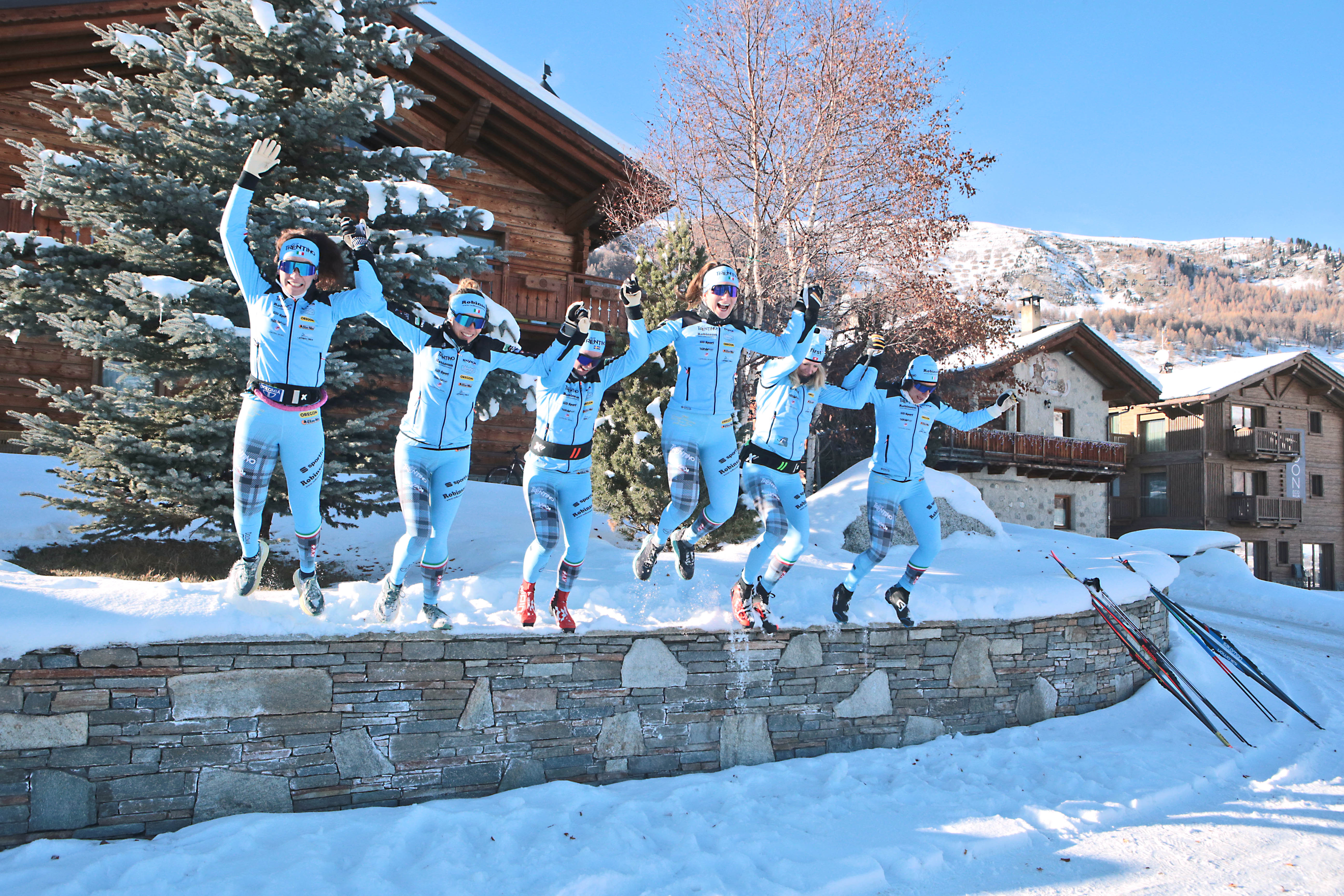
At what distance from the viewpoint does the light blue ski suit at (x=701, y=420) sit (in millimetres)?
5906

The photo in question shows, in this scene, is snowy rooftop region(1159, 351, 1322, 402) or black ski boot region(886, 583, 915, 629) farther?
snowy rooftop region(1159, 351, 1322, 402)

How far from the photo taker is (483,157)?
1423cm

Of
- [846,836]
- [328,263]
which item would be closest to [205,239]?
[328,263]

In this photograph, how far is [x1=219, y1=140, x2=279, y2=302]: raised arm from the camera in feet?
15.7

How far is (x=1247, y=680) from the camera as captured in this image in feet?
30.9

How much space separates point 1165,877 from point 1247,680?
5.93 m

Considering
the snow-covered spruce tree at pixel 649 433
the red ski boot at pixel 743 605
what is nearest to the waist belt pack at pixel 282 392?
the red ski boot at pixel 743 605

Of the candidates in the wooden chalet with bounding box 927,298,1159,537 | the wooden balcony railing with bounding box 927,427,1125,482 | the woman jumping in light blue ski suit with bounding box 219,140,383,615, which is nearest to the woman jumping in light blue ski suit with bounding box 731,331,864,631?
the woman jumping in light blue ski suit with bounding box 219,140,383,615

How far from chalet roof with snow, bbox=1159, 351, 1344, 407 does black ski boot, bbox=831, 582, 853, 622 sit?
25538 millimetres

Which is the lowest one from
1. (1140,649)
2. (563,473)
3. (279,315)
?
(1140,649)

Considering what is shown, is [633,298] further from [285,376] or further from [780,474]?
[285,376]

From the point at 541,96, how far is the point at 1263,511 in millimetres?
27021

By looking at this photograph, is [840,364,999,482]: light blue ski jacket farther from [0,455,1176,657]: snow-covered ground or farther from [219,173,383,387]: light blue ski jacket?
[219,173,383,387]: light blue ski jacket

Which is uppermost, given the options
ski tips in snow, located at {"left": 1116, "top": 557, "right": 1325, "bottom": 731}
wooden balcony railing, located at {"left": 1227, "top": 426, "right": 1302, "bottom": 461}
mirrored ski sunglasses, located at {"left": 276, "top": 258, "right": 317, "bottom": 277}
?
wooden balcony railing, located at {"left": 1227, "top": 426, "right": 1302, "bottom": 461}
